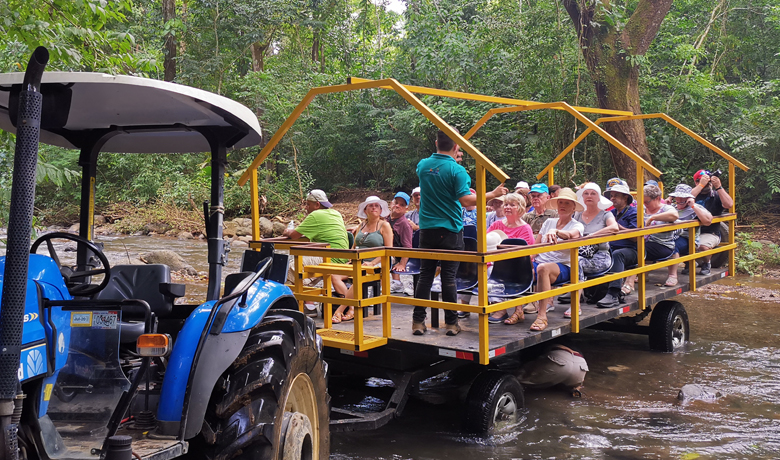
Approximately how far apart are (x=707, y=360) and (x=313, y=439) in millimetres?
5557

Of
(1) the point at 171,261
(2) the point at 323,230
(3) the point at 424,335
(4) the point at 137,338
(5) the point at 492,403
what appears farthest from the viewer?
(1) the point at 171,261

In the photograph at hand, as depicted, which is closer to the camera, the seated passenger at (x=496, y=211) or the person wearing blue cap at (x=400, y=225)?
the seated passenger at (x=496, y=211)

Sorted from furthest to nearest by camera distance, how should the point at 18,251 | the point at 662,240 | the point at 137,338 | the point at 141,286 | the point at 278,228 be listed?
the point at 278,228
the point at 662,240
the point at 141,286
the point at 137,338
the point at 18,251

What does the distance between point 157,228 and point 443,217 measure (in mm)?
17744

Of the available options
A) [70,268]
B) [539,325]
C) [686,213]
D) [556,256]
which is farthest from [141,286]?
[686,213]

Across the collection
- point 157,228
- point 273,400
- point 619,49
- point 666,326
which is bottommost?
point 666,326

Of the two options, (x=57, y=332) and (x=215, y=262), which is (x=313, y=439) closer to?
(x=215, y=262)

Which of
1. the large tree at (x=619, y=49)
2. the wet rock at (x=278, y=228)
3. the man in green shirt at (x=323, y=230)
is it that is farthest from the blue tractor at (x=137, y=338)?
the wet rock at (x=278, y=228)

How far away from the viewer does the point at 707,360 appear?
24.7ft

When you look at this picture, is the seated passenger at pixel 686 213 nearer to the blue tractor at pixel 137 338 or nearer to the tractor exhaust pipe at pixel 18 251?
the blue tractor at pixel 137 338

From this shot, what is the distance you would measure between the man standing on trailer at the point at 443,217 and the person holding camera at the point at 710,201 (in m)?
4.63

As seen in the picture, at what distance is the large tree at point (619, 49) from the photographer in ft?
42.9

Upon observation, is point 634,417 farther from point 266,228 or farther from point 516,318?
point 266,228

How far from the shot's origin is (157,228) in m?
21.5
